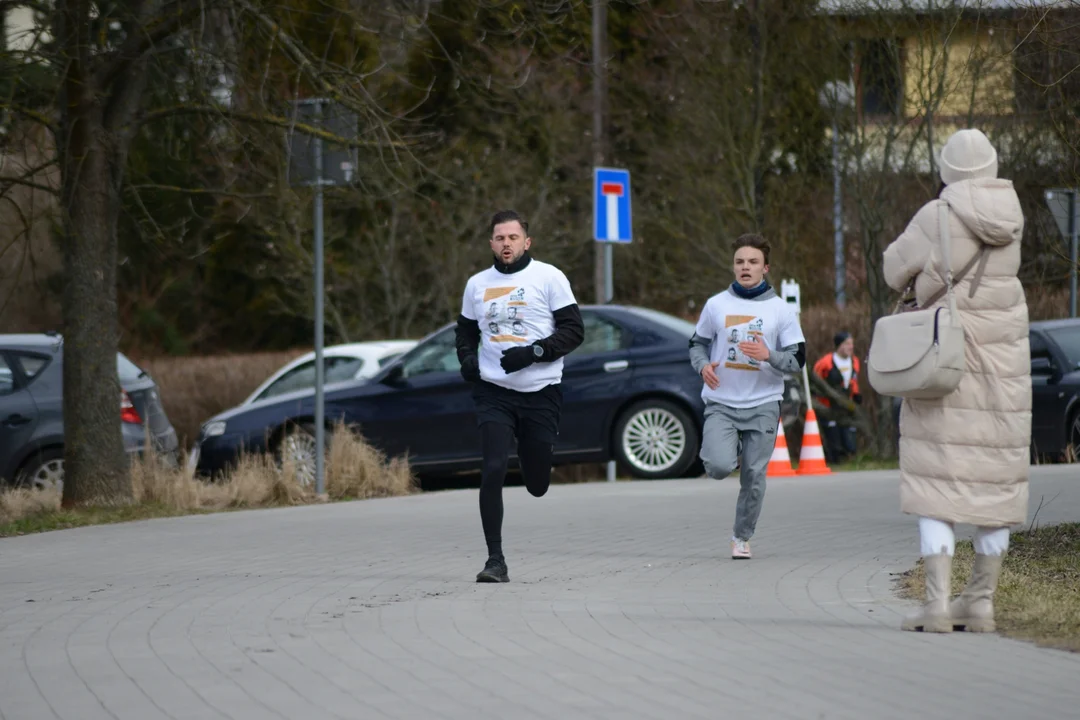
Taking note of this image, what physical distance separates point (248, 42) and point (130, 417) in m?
3.71

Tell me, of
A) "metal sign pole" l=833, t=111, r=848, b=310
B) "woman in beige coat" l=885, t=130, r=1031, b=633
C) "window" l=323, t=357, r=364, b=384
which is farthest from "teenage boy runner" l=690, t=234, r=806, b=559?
"window" l=323, t=357, r=364, b=384

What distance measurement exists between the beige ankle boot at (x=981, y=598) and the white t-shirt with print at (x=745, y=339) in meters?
2.88

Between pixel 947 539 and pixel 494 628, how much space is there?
184 cm

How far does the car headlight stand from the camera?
17.0 m

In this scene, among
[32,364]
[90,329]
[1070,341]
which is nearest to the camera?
[90,329]

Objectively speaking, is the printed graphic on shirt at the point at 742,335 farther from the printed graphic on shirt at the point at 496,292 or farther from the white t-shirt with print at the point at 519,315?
the printed graphic on shirt at the point at 496,292

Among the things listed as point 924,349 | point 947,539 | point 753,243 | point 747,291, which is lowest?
point 947,539

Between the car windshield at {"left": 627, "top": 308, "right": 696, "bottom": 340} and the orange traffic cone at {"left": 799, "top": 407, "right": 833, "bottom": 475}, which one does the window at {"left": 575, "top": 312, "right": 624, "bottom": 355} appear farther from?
the orange traffic cone at {"left": 799, "top": 407, "right": 833, "bottom": 475}

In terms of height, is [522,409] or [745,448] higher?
[522,409]

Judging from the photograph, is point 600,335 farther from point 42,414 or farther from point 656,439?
point 42,414

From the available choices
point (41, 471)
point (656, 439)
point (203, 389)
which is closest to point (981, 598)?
point (656, 439)

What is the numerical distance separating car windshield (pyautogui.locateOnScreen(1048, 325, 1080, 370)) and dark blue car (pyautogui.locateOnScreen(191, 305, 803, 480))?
4699 mm

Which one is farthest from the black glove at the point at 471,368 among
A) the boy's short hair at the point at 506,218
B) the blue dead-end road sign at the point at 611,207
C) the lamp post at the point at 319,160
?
the blue dead-end road sign at the point at 611,207

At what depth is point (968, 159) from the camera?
7.16m
